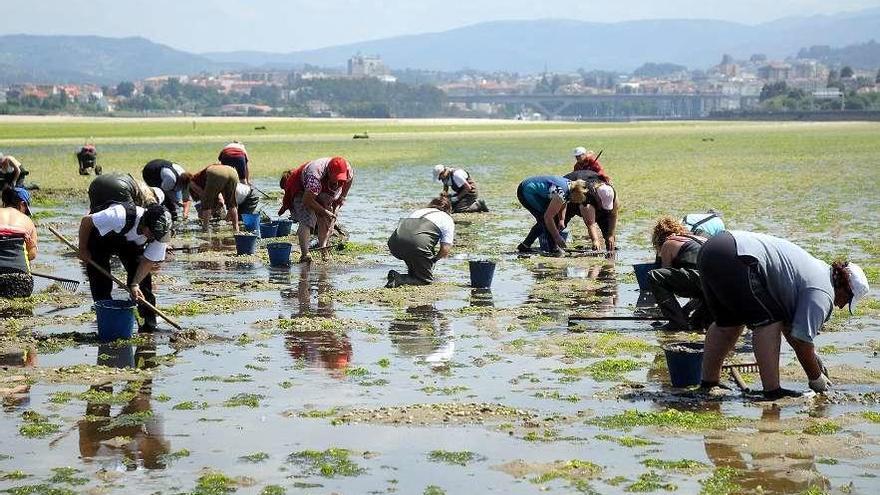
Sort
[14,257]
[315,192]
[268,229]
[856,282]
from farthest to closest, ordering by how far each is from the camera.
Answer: [268,229]
[315,192]
[14,257]
[856,282]

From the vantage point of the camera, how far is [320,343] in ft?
41.9

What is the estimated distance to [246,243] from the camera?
19.8 metres

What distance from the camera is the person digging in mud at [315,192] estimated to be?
18344mm

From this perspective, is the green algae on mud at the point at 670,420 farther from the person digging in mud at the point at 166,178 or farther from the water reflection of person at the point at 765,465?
the person digging in mud at the point at 166,178

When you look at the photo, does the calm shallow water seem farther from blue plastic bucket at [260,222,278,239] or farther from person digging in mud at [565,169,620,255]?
blue plastic bucket at [260,222,278,239]

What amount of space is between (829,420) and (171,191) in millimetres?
14718

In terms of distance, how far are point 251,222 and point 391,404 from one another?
1267 centimetres

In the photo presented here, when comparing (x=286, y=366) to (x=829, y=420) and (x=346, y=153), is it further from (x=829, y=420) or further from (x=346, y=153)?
(x=346, y=153)

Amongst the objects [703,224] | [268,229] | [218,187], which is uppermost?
[703,224]

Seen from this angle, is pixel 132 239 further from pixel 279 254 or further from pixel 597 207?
pixel 597 207

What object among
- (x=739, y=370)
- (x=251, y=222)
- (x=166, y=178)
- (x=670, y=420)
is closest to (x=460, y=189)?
(x=251, y=222)

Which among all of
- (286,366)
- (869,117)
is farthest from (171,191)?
(869,117)

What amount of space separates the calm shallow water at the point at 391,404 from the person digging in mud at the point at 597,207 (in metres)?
3.59

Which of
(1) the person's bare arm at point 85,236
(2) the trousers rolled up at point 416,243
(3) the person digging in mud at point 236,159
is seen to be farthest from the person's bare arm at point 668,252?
(3) the person digging in mud at point 236,159
